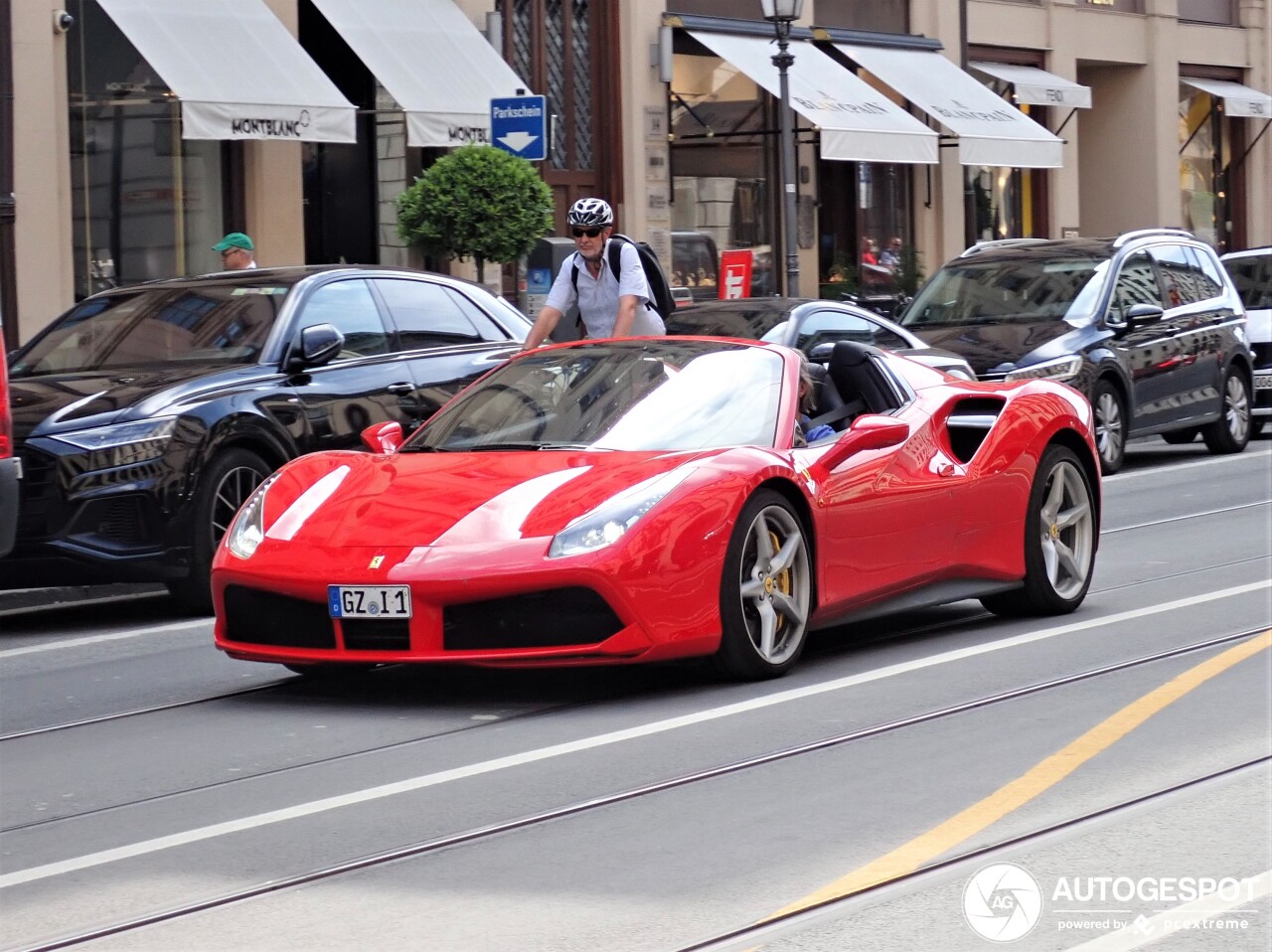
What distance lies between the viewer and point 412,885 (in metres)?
5.02

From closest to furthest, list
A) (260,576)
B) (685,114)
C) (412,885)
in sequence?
(412,885)
(260,576)
(685,114)

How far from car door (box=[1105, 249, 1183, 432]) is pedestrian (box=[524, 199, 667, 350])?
6053mm

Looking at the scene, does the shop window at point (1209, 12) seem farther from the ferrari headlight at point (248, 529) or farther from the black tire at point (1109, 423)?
the ferrari headlight at point (248, 529)

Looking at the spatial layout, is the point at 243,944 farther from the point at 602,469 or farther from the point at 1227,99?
the point at 1227,99

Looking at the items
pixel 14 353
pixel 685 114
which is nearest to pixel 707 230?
pixel 685 114

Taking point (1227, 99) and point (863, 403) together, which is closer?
point (863, 403)

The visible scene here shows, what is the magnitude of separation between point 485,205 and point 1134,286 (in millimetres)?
5988

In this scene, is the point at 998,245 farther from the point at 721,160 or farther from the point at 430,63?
the point at 721,160

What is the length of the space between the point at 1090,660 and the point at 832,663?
0.93 m

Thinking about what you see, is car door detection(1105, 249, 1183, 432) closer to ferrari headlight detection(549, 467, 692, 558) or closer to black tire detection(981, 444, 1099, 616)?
black tire detection(981, 444, 1099, 616)

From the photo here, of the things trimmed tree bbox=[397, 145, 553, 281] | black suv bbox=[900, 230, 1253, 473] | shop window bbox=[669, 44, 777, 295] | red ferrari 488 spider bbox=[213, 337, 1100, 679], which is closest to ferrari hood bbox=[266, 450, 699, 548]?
red ferrari 488 spider bbox=[213, 337, 1100, 679]

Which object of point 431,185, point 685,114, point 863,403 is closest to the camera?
point 863,403

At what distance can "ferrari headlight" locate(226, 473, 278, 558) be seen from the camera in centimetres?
761

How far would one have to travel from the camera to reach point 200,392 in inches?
408
